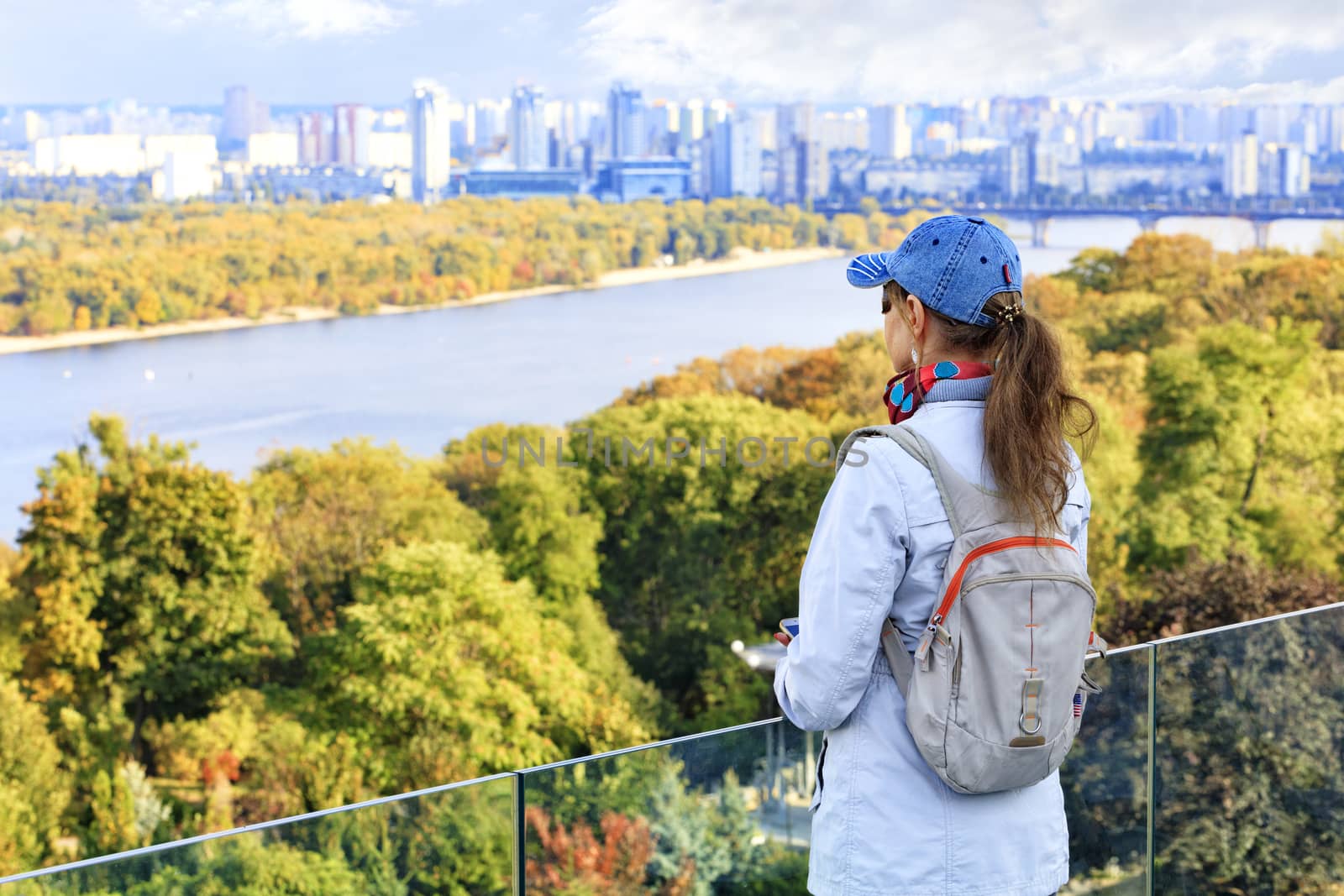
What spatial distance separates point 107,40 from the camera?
60.1m

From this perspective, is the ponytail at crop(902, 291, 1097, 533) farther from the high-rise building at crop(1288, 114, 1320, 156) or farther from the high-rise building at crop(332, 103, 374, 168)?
the high-rise building at crop(332, 103, 374, 168)

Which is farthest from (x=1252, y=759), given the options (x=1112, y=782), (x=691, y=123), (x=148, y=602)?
(x=691, y=123)

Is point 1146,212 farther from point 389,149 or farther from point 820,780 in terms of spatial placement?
point 820,780

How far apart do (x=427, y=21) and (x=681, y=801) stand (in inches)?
2686

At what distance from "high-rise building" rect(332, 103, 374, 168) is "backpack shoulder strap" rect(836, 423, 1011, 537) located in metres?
60.5

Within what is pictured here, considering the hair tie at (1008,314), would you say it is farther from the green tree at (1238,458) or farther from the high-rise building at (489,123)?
the high-rise building at (489,123)

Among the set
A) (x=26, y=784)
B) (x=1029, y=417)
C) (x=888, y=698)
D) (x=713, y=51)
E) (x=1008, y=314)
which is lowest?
(x=26, y=784)

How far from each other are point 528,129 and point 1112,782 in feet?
205

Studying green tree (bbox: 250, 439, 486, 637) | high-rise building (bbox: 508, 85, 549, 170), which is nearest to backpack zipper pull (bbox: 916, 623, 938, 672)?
green tree (bbox: 250, 439, 486, 637)

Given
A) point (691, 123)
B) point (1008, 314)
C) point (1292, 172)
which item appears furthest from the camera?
point (691, 123)

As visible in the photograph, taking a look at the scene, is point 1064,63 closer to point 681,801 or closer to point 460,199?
point 460,199

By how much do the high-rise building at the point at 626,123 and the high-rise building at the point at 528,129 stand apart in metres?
2.92

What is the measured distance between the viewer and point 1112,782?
3.19 meters

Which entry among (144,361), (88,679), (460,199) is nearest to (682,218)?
(460,199)
